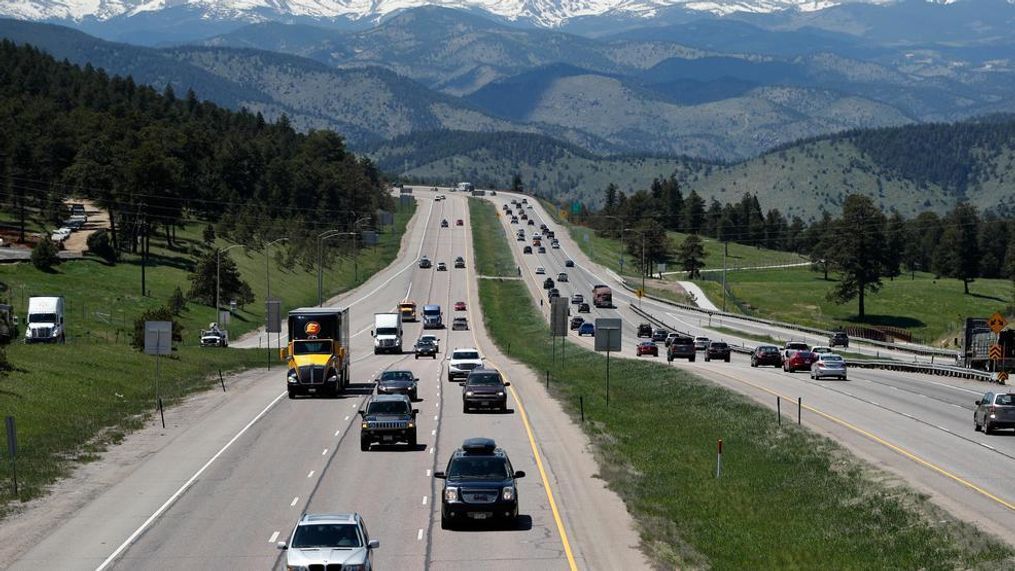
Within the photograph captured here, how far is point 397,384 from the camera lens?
2354 inches

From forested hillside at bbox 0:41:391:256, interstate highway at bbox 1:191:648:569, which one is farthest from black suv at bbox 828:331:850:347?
forested hillside at bbox 0:41:391:256

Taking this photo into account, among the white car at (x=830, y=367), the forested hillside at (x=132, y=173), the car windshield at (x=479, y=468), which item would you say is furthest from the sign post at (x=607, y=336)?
the forested hillside at (x=132, y=173)

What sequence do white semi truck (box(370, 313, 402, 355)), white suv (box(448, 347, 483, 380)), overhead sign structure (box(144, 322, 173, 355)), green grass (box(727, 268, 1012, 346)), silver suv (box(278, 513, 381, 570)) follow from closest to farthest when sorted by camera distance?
silver suv (box(278, 513, 381, 570)) < overhead sign structure (box(144, 322, 173, 355)) < white suv (box(448, 347, 483, 380)) < white semi truck (box(370, 313, 402, 355)) < green grass (box(727, 268, 1012, 346))

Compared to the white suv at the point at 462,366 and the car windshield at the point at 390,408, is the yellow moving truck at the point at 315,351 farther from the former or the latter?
the car windshield at the point at 390,408

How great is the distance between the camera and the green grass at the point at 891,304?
Result: 15862 centimetres

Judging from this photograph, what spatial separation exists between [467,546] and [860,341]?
96.4 metres

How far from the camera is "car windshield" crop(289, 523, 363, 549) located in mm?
25141

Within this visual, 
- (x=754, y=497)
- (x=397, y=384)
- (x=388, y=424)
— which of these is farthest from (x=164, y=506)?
(x=397, y=384)

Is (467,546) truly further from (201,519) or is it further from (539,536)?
(201,519)

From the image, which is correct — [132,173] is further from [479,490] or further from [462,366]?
[479,490]

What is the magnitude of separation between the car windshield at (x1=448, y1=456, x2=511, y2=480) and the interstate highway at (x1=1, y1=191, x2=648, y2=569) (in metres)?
1.27

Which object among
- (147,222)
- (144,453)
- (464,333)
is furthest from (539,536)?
(147,222)

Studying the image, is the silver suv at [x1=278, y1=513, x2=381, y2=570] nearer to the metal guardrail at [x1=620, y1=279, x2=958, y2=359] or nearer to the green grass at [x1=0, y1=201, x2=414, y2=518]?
the green grass at [x1=0, y1=201, x2=414, y2=518]

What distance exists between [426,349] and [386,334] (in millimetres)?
5102
